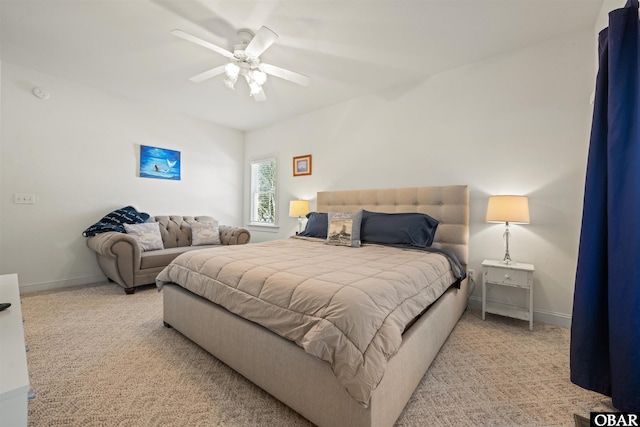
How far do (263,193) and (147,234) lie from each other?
2.17 meters

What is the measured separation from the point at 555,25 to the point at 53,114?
18.1 ft

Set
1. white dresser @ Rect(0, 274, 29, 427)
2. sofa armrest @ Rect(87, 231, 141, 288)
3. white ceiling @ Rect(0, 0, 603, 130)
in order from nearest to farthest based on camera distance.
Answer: white dresser @ Rect(0, 274, 29, 427)
white ceiling @ Rect(0, 0, 603, 130)
sofa armrest @ Rect(87, 231, 141, 288)

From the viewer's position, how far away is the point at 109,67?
2.99 m

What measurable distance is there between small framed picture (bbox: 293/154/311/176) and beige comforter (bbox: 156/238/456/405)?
2.30 metres

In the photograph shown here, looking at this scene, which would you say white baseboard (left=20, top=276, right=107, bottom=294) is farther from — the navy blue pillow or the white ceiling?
the navy blue pillow

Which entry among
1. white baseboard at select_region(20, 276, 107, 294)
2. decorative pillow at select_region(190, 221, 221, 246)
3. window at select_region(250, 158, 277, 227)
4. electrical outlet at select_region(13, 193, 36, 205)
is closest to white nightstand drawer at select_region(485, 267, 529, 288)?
window at select_region(250, 158, 277, 227)

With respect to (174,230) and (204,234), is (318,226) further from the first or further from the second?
(174,230)

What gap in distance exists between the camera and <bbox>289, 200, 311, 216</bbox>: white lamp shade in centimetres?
414

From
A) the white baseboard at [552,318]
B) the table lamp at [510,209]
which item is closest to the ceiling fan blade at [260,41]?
the table lamp at [510,209]

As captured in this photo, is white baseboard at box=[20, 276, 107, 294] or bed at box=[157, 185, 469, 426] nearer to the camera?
bed at box=[157, 185, 469, 426]

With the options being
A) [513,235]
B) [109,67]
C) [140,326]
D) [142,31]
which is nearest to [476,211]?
[513,235]

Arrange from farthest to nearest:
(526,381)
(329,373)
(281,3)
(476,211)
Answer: (476,211) → (281,3) → (526,381) → (329,373)

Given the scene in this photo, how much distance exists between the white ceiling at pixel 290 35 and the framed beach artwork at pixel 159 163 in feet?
3.23

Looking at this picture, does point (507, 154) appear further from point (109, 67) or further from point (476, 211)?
point (109, 67)
